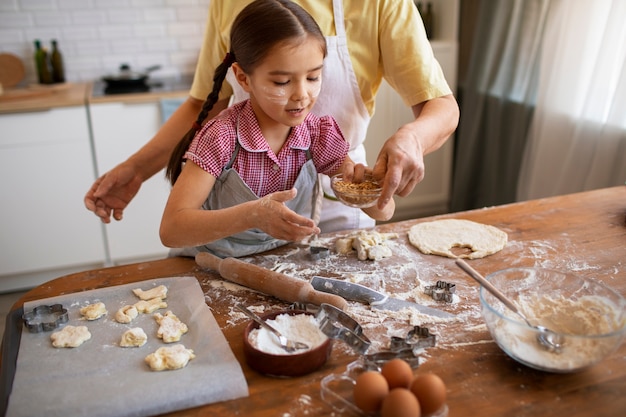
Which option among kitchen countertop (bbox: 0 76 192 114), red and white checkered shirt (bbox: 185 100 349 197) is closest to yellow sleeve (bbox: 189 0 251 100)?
red and white checkered shirt (bbox: 185 100 349 197)

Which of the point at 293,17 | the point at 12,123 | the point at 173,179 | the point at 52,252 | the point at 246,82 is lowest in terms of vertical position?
the point at 52,252

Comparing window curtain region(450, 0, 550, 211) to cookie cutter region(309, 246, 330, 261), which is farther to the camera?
window curtain region(450, 0, 550, 211)

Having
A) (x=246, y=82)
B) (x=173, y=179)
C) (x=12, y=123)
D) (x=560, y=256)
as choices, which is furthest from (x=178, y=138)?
(x=12, y=123)

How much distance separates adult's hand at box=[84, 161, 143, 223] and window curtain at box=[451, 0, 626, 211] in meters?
2.04

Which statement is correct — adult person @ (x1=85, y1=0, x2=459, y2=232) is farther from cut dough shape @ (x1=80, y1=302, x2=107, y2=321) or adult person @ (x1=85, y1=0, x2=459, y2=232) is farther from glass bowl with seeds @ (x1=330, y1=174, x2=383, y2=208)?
cut dough shape @ (x1=80, y1=302, x2=107, y2=321)

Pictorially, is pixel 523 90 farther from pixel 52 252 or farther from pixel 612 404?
pixel 52 252

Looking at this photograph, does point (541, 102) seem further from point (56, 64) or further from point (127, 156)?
point (56, 64)

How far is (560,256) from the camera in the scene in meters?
1.41

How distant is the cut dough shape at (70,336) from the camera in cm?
108

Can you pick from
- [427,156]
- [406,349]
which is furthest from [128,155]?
[406,349]

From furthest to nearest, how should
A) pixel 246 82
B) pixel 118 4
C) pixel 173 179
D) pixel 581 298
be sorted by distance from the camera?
1. pixel 118 4
2. pixel 173 179
3. pixel 246 82
4. pixel 581 298

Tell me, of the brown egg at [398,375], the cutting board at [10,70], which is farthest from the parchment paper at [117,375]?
the cutting board at [10,70]

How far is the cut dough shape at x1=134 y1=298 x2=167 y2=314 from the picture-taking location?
1189mm

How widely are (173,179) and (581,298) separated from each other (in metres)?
0.99
